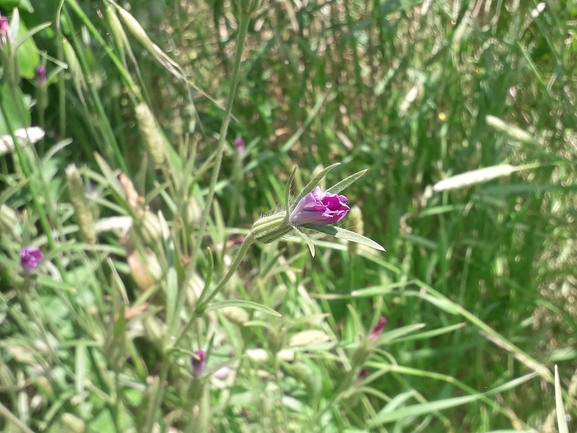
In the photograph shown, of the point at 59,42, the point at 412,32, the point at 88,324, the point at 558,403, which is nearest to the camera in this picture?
the point at 558,403

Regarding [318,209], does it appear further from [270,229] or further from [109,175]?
[109,175]

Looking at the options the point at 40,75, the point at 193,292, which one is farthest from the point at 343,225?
the point at 40,75

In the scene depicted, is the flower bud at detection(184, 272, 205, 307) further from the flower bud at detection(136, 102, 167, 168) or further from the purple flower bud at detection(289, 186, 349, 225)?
the purple flower bud at detection(289, 186, 349, 225)

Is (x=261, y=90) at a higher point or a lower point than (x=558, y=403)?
higher

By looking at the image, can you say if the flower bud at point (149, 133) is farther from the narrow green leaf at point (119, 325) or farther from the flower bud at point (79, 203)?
the narrow green leaf at point (119, 325)

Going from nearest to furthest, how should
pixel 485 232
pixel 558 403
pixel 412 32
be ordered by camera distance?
pixel 558 403 → pixel 485 232 → pixel 412 32

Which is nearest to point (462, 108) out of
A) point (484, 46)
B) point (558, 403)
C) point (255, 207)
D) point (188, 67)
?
point (484, 46)

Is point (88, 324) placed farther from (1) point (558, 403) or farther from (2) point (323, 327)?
(1) point (558, 403)

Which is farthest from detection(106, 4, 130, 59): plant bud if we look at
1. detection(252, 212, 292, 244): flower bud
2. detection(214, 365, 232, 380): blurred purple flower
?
detection(214, 365, 232, 380): blurred purple flower
